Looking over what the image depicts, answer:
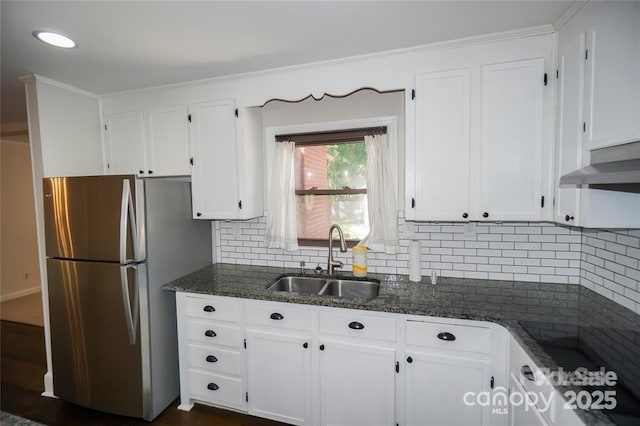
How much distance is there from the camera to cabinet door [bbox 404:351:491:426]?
1.68m

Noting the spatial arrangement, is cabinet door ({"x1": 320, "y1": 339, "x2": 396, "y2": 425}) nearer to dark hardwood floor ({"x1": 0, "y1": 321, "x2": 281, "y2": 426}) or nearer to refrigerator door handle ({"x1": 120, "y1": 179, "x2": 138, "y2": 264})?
dark hardwood floor ({"x1": 0, "y1": 321, "x2": 281, "y2": 426})

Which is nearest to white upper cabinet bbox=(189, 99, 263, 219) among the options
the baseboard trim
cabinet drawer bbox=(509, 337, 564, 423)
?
cabinet drawer bbox=(509, 337, 564, 423)

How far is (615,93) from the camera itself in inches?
52.3

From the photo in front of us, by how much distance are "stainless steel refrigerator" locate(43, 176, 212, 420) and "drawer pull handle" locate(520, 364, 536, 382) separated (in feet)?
7.34

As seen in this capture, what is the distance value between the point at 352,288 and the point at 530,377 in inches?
48.6

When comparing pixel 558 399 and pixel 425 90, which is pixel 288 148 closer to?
pixel 425 90

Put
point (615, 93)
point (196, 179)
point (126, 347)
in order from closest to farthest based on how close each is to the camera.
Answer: point (615, 93) → point (126, 347) → point (196, 179)

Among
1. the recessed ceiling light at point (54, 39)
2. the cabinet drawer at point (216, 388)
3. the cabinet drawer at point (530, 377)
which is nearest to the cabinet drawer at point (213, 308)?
the cabinet drawer at point (216, 388)

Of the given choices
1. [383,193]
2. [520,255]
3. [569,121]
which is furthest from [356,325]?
[569,121]

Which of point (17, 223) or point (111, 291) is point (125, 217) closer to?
point (111, 291)

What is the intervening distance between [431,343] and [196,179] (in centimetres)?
208

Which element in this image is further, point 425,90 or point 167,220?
point 167,220

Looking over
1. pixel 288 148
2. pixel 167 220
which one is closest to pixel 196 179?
pixel 167 220

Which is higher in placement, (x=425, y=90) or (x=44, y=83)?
(x=44, y=83)
